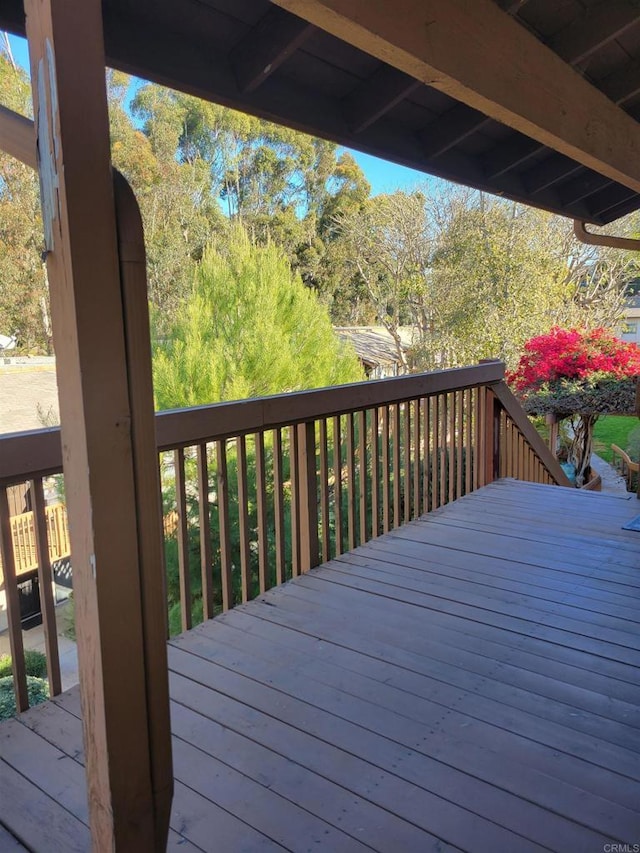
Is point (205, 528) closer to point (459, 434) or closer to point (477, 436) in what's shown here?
point (459, 434)

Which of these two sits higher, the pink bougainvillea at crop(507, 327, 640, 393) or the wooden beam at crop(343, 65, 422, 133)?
the wooden beam at crop(343, 65, 422, 133)

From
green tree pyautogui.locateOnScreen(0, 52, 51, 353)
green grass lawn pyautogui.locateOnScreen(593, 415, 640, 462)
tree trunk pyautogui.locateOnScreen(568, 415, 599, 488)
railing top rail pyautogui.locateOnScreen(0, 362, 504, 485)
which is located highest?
green tree pyautogui.locateOnScreen(0, 52, 51, 353)

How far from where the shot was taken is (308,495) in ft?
9.34

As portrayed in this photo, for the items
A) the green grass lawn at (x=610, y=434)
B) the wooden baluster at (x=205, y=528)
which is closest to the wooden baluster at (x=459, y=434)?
the wooden baluster at (x=205, y=528)

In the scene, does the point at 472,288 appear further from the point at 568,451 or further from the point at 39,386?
the point at 39,386

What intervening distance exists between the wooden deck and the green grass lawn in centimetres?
1117

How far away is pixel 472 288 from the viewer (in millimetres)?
12492

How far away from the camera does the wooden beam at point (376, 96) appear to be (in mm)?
2248

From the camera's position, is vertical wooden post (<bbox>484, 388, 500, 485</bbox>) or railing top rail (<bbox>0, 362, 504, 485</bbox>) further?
vertical wooden post (<bbox>484, 388, 500, 485</bbox>)

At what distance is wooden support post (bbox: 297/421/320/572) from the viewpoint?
279 centimetres

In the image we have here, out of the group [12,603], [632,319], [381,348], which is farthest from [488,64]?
[632,319]

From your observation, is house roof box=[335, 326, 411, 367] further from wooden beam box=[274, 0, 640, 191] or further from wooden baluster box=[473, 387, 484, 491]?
wooden beam box=[274, 0, 640, 191]

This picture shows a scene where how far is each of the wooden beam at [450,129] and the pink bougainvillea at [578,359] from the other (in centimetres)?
435

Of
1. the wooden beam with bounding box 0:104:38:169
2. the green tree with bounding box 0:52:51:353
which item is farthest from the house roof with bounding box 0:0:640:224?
the green tree with bounding box 0:52:51:353
